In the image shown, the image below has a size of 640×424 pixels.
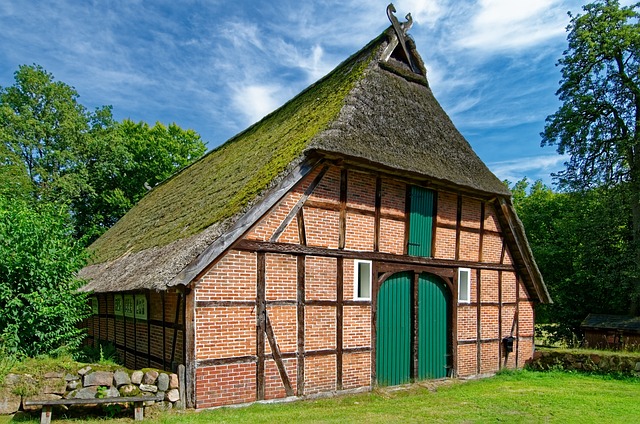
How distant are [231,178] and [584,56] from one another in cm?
1804

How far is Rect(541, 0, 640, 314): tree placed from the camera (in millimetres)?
21188

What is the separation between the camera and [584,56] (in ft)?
73.0

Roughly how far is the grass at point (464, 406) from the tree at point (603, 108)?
1253 centimetres

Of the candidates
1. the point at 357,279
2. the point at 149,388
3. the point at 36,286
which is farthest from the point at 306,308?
the point at 36,286

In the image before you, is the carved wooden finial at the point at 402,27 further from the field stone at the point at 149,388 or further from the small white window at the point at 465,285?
the field stone at the point at 149,388

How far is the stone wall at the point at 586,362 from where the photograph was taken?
12.5 m

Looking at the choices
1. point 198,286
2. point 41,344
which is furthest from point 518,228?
point 41,344

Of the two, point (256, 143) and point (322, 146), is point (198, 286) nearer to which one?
point (322, 146)

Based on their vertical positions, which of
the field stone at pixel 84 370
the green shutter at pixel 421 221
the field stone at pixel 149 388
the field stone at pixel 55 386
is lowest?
the field stone at pixel 149 388

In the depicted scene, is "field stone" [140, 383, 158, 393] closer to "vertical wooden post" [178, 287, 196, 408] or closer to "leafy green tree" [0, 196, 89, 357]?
"vertical wooden post" [178, 287, 196, 408]

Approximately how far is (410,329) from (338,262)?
8.90 feet

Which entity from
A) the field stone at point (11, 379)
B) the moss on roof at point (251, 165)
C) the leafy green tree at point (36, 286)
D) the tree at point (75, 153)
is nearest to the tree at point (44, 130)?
the tree at point (75, 153)

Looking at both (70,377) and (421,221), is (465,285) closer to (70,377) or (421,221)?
(421,221)

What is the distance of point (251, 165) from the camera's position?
12.1 meters
